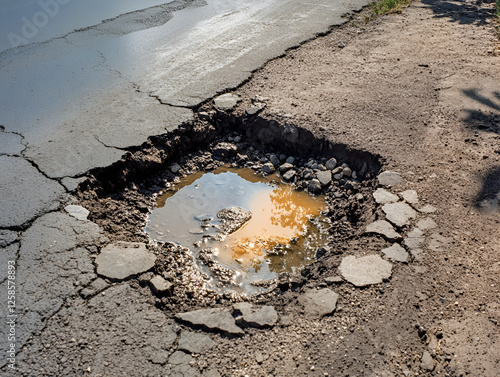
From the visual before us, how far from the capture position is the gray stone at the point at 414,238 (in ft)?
9.45

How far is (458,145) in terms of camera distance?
12.6 ft

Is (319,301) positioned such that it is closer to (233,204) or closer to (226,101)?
(233,204)

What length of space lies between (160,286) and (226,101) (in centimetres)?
244

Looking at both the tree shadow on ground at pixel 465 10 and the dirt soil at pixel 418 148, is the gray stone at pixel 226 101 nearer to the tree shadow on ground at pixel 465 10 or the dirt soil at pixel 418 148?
the dirt soil at pixel 418 148

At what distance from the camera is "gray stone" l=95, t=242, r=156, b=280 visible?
270 cm

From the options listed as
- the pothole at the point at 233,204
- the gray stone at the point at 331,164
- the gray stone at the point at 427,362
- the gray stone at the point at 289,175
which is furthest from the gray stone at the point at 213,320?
the gray stone at the point at 331,164

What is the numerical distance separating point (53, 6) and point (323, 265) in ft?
21.7

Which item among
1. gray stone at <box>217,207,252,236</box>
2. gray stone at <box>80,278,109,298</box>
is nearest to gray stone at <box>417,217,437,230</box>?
gray stone at <box>217,207,252,236</box>

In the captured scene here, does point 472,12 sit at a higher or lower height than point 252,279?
higher

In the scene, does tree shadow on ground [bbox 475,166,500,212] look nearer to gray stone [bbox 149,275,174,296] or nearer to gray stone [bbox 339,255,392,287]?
gray stone [bbox 339,255,392,287]

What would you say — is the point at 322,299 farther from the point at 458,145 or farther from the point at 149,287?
the point at 458,145

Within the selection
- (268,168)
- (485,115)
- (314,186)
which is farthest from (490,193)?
(268,168)

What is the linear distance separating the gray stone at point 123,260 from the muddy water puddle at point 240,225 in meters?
0.47

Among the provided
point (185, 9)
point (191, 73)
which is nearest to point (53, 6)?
point (185, 9)
